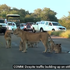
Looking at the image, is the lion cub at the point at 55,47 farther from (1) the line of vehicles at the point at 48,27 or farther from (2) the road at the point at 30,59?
(1) the line of vehicles at the point at 48,27

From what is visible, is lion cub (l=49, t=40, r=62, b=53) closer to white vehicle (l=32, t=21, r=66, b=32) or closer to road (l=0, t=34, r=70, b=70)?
road (l=0, t=34, r=70, b=70)

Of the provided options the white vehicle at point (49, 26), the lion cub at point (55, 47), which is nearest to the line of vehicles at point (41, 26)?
the white vehicle at point (49, 26)

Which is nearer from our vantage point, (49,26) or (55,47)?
(55,47)

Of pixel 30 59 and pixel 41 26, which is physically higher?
pixel 41 26

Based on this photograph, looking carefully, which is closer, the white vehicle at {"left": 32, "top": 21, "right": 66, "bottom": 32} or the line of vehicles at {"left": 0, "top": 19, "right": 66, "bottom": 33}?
the line of vehicles at {"left": 0, "top": 19, "right": 66, "bottom": 33}

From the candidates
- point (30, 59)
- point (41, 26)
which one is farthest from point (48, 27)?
point (30, 59)

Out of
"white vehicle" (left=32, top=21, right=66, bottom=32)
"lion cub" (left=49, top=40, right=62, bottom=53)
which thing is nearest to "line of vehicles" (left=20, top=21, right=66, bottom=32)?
"white vehicle" (left=32, top=21, right=66, bottom=32)

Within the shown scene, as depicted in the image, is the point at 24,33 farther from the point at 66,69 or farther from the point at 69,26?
the point at 69,26

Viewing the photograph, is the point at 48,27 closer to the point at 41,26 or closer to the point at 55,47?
the point at 41,26

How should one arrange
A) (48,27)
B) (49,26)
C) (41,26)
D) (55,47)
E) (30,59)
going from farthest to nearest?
(41,26) → (48,27) → (49,26) → (55,47) → (30,59)

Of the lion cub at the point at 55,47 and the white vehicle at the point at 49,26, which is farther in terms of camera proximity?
the white vehicle at the point at 49,26

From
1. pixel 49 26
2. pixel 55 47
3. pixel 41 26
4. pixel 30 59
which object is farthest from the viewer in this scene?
pixel 41 26

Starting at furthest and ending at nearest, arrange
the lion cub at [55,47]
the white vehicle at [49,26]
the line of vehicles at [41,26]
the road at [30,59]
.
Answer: the white vehicle at [49,26] < the line of vehicles at [41,26] < the lion cub at [55,47] < the road at [30,59]

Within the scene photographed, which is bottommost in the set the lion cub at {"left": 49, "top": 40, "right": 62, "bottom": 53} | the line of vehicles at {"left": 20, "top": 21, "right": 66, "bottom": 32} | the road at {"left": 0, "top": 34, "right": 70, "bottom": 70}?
the road at {"left": 0, "top": 34, "right": 70, "bottom": 70}
